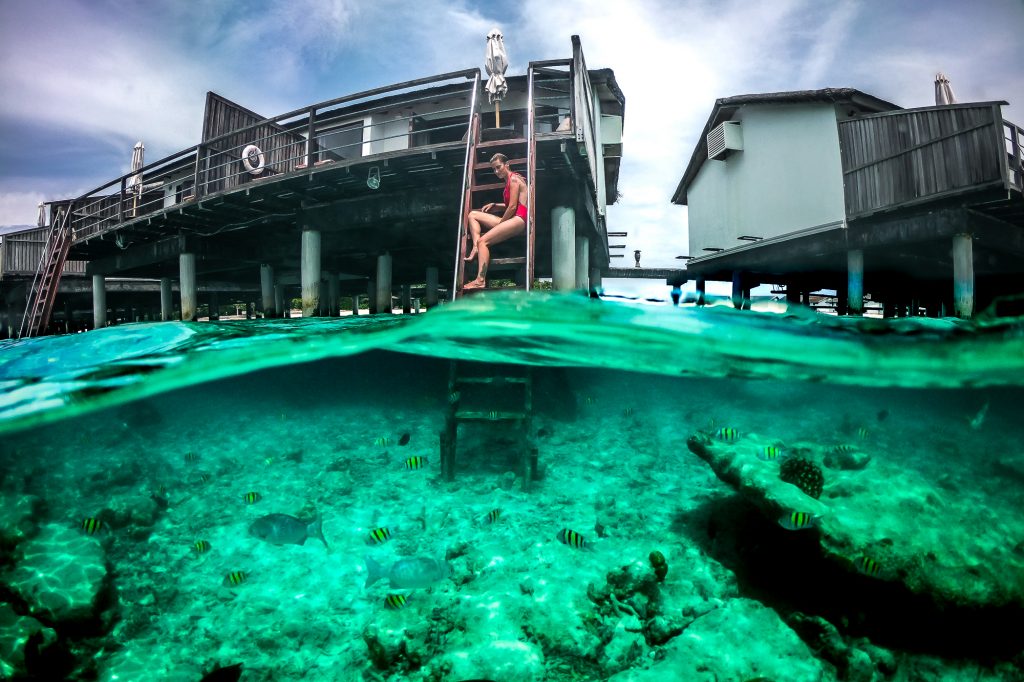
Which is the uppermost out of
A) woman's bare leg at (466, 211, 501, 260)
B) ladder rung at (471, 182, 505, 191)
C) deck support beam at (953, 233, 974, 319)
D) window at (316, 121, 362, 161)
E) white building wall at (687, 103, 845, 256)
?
window at (316, 121, 362, 161)

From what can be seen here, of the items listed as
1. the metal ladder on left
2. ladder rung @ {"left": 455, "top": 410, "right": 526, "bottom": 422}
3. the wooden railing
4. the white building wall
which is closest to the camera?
ladder rung @ {"left": 455, "top": 410, "right": 526, "bottom": 422}

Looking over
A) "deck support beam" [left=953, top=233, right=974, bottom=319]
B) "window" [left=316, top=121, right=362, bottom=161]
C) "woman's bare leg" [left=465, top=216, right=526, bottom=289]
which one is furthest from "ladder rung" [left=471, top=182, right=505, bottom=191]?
"window" [left=316, top=121, right=362, bottom=161]

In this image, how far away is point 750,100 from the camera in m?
16.2

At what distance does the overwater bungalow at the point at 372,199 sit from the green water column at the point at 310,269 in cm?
3

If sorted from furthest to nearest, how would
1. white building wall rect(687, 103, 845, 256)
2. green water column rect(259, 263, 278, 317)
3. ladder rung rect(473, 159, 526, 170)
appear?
green water column rect(259, 263, 278, 317)
white building wall rect(687, 103, 845, 256)
ladder rung rect(473, 159, 526, 170)

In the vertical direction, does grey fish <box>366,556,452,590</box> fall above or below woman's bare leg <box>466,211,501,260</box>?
below

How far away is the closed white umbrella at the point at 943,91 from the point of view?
1143cm

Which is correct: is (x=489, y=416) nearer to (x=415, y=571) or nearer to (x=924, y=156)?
(x=415, y=571)

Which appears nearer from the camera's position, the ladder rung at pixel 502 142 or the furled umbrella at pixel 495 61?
the ladder rung at pixel 502 142

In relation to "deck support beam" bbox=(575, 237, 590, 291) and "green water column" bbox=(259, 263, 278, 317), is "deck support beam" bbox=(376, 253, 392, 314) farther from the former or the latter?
"deck support beam" bbox=(575, 237, 590, 291)

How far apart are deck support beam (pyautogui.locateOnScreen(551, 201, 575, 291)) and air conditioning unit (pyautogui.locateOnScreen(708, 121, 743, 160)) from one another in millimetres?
9944

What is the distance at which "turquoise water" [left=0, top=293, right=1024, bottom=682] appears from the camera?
6.11 meters

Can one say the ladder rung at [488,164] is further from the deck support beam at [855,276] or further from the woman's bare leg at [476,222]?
the deck support beam at [855,276]

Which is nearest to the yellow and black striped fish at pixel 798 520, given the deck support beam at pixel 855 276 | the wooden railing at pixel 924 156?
the wooden railing at pixel 924 156
